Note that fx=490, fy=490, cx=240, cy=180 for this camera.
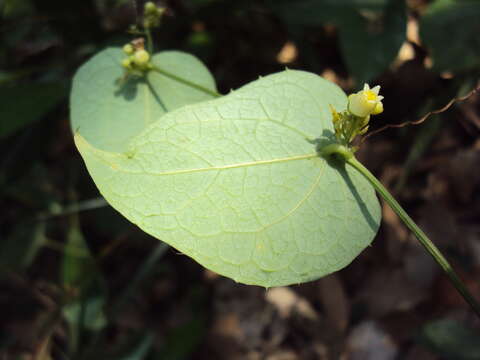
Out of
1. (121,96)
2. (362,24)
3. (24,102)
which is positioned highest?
(362,24)

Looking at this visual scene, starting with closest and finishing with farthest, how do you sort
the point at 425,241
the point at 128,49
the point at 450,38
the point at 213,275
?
the point at 425,241 → the point at 128,49 → the point at 450,38 → the point at 213,275

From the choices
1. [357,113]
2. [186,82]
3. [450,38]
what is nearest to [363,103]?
[357,113]

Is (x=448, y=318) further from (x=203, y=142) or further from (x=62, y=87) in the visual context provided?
(x=62, y=87)

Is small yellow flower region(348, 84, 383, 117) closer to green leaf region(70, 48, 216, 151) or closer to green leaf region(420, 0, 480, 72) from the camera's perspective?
green leaf region(70, 48, 216, 151)

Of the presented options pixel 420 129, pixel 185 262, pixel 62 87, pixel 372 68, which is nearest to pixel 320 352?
pixel 185 262

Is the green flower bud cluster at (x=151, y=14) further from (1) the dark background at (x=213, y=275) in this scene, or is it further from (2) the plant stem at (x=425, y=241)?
(2) the plant stem at (x=425, y=241)

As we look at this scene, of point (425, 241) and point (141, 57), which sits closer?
point (425, 241)

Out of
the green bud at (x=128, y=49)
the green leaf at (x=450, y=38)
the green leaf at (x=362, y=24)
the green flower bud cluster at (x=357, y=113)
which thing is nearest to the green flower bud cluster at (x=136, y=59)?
the green bud at (x=128, y=49)

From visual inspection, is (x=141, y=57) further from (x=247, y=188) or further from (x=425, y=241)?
(x=425, y=241)
